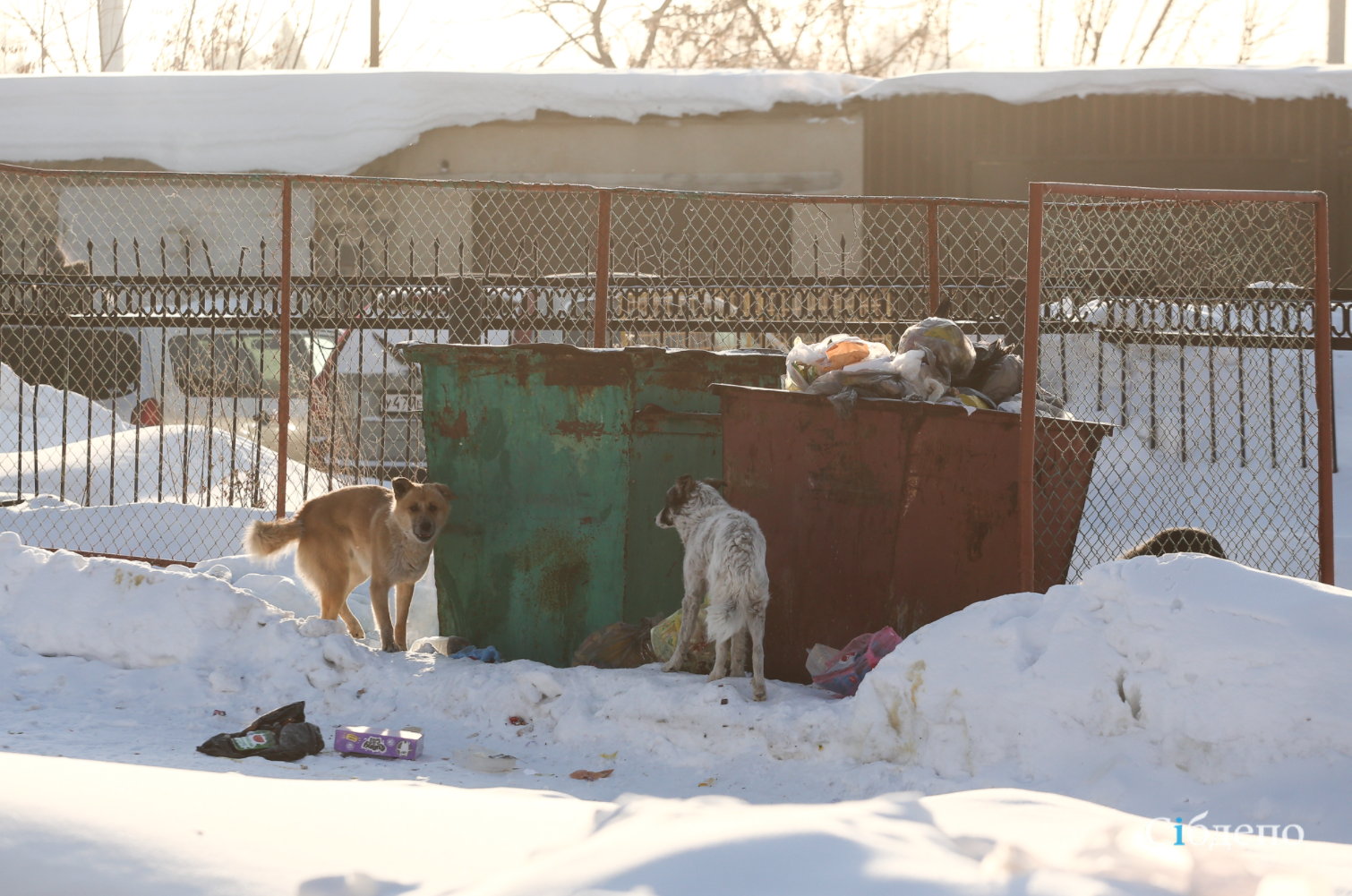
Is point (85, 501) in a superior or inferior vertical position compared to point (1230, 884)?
superior

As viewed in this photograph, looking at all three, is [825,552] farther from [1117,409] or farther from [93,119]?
[93,119]

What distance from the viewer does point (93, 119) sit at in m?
15.6

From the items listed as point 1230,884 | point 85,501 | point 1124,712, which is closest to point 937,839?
point 1230,884

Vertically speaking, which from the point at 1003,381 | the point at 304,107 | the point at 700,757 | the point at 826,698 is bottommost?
the point at 700,757

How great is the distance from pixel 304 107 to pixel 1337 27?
19.3 metres

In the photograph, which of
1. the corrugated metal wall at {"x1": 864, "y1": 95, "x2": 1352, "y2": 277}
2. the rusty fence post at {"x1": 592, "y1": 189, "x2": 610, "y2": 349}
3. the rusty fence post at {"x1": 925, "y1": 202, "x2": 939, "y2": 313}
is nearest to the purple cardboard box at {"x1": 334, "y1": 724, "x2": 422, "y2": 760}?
the rusty fence post at {"x1": 592, "y1": 189, "x2": 610, "y2": 349}

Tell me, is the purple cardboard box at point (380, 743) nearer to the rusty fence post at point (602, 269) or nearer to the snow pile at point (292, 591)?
the snow pile at point (292, 591)

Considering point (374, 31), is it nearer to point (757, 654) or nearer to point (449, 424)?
point (449, 424)

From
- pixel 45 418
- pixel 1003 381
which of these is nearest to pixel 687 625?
pixel 1003 381

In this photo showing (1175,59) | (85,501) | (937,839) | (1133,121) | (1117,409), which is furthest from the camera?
(1175,59)

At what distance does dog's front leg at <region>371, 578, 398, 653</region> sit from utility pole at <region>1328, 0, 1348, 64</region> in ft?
75.1

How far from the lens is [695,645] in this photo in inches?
192

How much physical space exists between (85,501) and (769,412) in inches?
230

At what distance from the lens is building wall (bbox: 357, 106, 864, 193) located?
15000 mm
